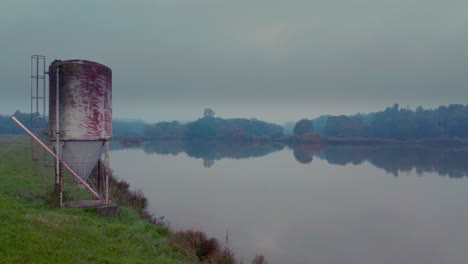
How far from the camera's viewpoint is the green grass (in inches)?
277

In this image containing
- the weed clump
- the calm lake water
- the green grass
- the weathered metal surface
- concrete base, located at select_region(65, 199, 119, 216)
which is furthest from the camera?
the calm lake water

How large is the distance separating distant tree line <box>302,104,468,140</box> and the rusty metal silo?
100722mm

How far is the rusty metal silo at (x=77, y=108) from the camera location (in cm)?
1138

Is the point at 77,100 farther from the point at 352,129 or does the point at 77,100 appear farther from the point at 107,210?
the point at 352,129

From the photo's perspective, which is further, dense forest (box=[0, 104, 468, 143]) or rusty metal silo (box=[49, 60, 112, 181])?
dense forest (box=[0, 104, 468, 143])

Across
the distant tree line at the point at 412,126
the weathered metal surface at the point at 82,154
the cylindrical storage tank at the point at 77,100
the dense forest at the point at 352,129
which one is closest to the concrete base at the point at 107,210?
the weathered metal surface at the point at 82,154

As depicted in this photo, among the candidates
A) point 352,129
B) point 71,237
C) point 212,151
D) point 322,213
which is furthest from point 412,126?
point 71,237

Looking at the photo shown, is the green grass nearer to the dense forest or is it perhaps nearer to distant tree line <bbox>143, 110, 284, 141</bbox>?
the dense forest

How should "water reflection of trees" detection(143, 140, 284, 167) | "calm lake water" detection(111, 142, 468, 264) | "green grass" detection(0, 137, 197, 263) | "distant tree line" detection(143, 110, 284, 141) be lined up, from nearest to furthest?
"green grass" detection(0, 137, 197, 263), "calm lake water" detection(111, 142, 468, 264), "water reflection of trees" detection(143, 140, 284, 167), "distant tree line" detection(143, 110, 284, 141)

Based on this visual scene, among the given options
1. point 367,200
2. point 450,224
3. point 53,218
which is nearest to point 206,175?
point 367,200

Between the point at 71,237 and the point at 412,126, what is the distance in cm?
10930

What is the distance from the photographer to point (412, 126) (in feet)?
334

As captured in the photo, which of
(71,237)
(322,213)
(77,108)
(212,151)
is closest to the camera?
(71,237)

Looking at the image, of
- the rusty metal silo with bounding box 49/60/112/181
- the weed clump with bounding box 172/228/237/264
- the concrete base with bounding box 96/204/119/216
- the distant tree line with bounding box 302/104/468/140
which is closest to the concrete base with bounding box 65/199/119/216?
the concrete base with bounding box 96/204/119/216
